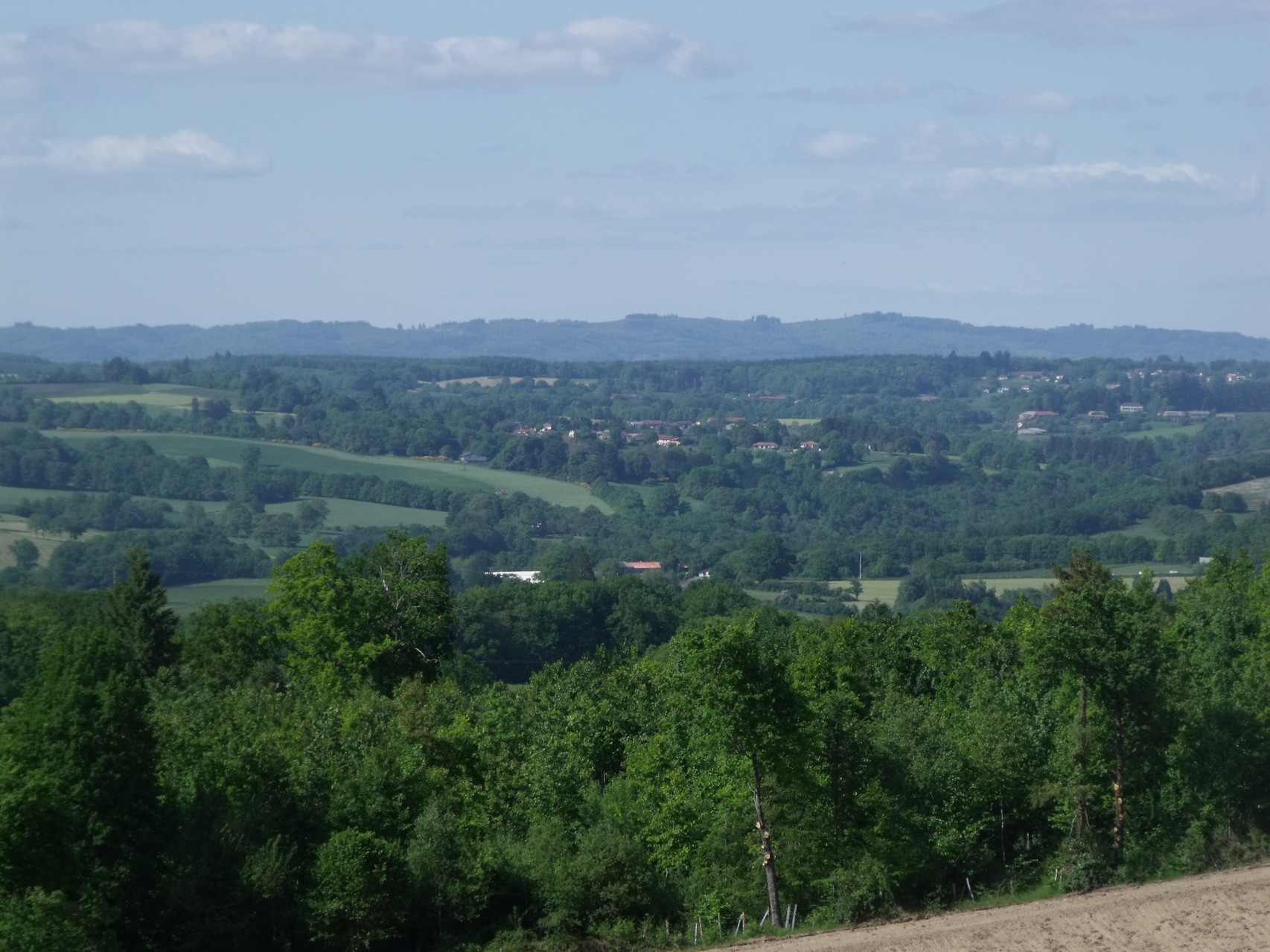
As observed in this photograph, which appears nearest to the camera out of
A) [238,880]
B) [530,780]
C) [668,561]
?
[238,880]

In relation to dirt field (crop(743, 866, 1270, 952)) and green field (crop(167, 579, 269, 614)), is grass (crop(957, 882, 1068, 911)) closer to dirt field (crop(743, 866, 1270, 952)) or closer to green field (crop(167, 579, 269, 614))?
dirt field (crop(743, 866, 1270, 952))

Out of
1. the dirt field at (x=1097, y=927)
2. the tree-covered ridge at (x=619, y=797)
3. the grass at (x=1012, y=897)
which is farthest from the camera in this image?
the grass at (x=1012, y=897)

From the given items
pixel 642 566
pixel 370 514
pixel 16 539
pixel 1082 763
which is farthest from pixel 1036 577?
pixel 1082 763

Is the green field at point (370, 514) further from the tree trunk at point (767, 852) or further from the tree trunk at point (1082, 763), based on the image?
the tree trunk at point (767, 852)

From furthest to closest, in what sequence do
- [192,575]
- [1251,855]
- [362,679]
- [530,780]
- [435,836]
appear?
[192,575]
[362,679]
[530,780]
[1251,855]
[435,836]

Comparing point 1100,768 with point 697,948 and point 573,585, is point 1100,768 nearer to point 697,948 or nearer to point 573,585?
point 697,948

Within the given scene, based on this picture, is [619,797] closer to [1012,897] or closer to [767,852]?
[767,852]

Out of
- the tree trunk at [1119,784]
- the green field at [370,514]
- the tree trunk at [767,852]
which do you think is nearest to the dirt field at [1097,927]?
the tree trunk at [767,852]

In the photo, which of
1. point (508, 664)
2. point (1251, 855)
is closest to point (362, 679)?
point (1251, 855)
